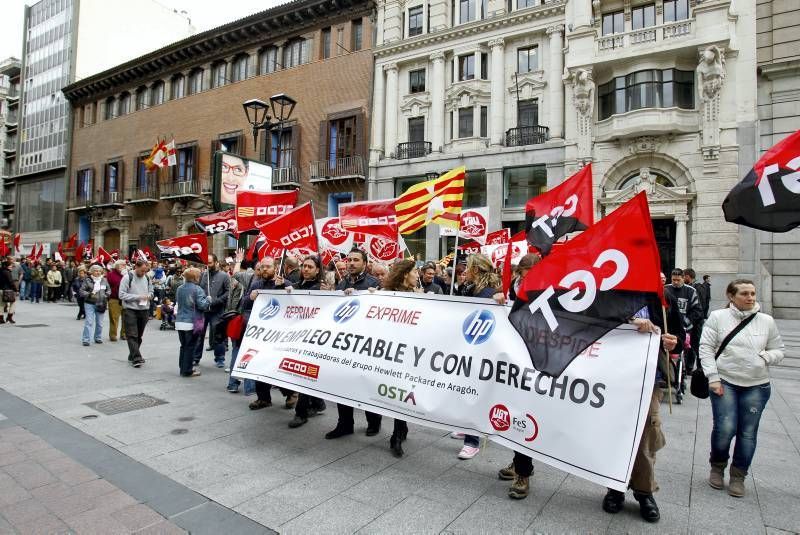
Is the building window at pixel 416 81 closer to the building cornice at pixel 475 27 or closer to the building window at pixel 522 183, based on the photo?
the building cornice at pixel 475 27

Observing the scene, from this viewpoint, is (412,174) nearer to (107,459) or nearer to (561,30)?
(561,30)

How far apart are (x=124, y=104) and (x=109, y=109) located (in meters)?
2.22

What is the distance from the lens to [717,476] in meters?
4.08

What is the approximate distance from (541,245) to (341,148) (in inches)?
904

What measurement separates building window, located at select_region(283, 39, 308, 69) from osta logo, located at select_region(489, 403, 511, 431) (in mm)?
29418

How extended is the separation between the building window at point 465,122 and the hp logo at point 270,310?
807 inches

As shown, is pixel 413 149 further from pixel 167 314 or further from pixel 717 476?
pixel 717 476

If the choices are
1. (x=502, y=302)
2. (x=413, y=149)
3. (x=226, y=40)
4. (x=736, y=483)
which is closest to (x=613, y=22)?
(x=413, y=149)

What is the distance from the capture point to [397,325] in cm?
459

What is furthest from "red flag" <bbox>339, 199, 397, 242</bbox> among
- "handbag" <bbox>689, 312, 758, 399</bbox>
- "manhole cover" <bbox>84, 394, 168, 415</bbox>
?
"handbag" <bbox>689, 312, 758, 399</bbox>

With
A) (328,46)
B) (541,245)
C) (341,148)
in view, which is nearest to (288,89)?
(328,46)

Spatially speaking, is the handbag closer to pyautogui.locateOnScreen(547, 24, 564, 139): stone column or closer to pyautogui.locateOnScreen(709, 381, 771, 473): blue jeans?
pyautogui.locateOnScreen(709, 381, 771, 473): blue jeans

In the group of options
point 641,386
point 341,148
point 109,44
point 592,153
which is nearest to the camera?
point 641,386

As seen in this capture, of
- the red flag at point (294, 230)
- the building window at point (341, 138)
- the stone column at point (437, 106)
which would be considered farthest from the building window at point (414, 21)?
the red flag at point (294, 230)
